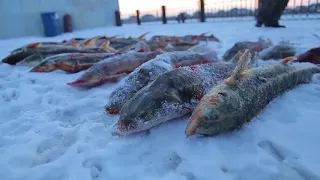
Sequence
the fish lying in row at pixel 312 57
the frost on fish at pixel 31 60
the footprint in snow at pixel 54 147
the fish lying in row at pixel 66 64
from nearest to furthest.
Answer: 1. the footprint in snow at pixel 54 147
2. the fish lying in row at pixel 312 57
3. the fish lying in row at pixel 66 64
4. the frost on fish at pixel 31 60

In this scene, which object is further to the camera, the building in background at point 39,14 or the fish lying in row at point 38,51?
the building in background at point 39,14

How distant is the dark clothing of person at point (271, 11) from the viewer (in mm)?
10107

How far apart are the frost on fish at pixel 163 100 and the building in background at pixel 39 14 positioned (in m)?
12.4

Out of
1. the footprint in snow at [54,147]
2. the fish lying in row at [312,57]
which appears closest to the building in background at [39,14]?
the footprint in snow at [54,147]

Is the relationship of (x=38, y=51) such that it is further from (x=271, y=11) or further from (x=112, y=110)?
(x=271, y=11)

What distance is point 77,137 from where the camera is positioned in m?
2.37

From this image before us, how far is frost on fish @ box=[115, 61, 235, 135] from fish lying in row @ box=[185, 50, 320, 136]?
0.88 ft

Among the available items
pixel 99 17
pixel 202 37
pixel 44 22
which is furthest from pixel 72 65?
pixel 99 17

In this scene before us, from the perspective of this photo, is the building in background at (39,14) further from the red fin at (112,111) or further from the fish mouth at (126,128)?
the fish mouth at (126,128)

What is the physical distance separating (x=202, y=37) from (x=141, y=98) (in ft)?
20.7

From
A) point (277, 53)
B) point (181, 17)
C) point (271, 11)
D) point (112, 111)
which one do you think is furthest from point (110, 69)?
point (181, 17)

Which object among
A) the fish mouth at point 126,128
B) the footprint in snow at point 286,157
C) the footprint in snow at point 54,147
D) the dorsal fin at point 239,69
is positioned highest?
the dorsal fin at point 239,69

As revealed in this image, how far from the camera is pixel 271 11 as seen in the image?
10.4m

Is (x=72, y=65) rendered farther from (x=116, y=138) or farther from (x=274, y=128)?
(x=274, y=128)
